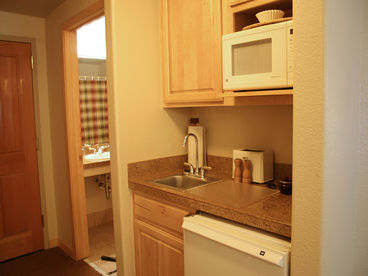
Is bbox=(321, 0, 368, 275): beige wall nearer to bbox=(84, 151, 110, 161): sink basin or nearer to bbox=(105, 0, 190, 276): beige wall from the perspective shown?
bbox=(105, 0, 190, 276): beige wall

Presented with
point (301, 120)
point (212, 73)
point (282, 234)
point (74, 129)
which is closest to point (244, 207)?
point (282, 234)

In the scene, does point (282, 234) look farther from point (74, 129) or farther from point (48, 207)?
point (48, 207)

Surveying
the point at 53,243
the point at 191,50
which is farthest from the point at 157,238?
the point at 53,243

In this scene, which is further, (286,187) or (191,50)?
(191,50)

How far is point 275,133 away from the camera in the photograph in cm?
194

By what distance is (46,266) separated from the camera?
9.17ft

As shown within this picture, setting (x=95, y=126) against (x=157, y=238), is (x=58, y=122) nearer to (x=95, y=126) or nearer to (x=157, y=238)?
(x=95, y=126)

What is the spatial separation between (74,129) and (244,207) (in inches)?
74.8

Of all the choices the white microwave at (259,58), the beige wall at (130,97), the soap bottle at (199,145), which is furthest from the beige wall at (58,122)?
the white microwave at (259,58)

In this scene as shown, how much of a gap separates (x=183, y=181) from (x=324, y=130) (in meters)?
1.36

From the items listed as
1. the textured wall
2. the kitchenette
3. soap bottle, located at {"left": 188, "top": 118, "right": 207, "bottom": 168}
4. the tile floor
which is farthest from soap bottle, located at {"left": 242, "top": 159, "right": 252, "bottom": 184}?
the tile floor

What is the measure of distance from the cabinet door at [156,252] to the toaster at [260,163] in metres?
0.62

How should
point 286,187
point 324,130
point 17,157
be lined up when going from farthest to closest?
1. point 17,157
2. point 286,187
3. point 324,130

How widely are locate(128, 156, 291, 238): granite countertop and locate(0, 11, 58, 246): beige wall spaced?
1458 millimetres
